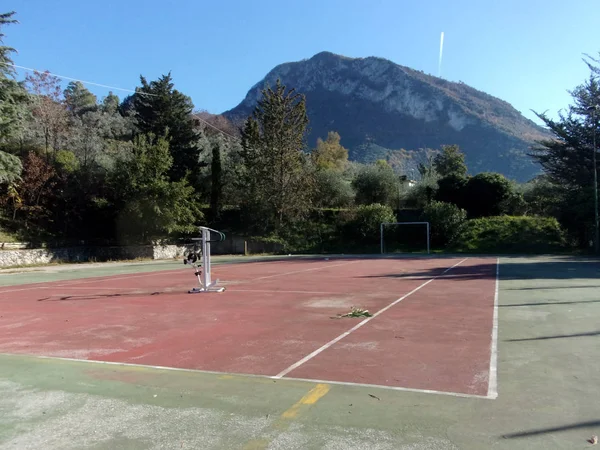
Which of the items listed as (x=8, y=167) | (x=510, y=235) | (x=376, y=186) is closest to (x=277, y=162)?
(x=376, y=186)

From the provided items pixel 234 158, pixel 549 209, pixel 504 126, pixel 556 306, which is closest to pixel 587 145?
pixel 549 209

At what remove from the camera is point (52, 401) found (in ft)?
16.4

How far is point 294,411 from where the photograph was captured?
4.57 meters

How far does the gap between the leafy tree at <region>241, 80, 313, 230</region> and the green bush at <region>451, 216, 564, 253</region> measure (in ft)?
46.5

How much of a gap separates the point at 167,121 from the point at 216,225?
35.5 feet

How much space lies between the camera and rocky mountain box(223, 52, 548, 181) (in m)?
134

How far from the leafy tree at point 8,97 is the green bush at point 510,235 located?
105ft

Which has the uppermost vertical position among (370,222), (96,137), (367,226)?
(96,137)

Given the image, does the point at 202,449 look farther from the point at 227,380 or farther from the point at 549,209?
the point at 549,209

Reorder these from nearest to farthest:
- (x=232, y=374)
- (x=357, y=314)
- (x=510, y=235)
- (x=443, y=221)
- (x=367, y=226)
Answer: (x=232, y=374)
(x=357, y=314)
(x=510, y=235)
(x=443, y=221)
(x=367, y=226)

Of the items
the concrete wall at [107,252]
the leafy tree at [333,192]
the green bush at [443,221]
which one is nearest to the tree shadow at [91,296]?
the concrete wall at [107,252]

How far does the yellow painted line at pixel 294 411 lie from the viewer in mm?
3875

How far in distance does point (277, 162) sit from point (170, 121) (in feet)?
37.7

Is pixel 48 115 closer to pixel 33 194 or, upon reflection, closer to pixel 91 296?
pixel 33 194
